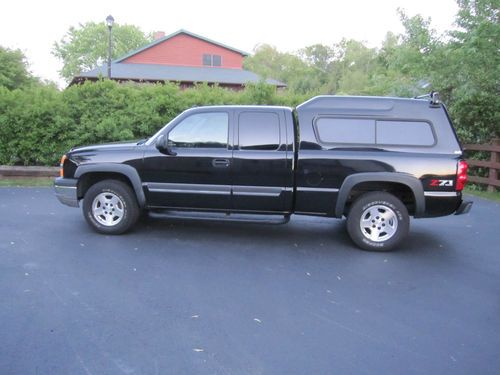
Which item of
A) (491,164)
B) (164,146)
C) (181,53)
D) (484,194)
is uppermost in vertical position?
(181,53)

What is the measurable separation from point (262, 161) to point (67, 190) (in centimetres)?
288

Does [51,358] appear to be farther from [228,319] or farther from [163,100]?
[163,100]

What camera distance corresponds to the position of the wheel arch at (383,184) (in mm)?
5723

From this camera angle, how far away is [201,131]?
6188 mm

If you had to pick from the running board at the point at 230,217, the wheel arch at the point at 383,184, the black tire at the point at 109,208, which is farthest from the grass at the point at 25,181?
the wheel arch at the point at 383,184

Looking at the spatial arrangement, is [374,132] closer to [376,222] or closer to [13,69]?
[376,222]

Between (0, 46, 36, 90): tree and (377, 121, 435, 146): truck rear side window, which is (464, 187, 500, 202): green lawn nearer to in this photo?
(377, 121, 435, 146): truck rear side window

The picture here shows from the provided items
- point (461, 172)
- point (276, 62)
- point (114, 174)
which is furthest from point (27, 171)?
point (276, 62)

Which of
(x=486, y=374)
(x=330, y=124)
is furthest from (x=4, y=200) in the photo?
(x=486, y=374)

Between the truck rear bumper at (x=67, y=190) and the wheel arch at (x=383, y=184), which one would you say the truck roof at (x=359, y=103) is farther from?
the truck rear bumper at (x=67, y=190)

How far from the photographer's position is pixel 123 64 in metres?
34.4

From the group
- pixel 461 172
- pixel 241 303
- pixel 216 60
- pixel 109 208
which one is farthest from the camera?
pixel 216 60

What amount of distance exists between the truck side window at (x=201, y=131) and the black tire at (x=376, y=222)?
81.7 inches

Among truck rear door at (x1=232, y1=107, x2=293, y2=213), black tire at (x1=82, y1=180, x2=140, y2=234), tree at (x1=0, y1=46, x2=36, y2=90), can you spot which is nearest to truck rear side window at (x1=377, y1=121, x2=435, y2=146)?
truck rear door at (x1=232, y1=107, x2=293, y2=213)
